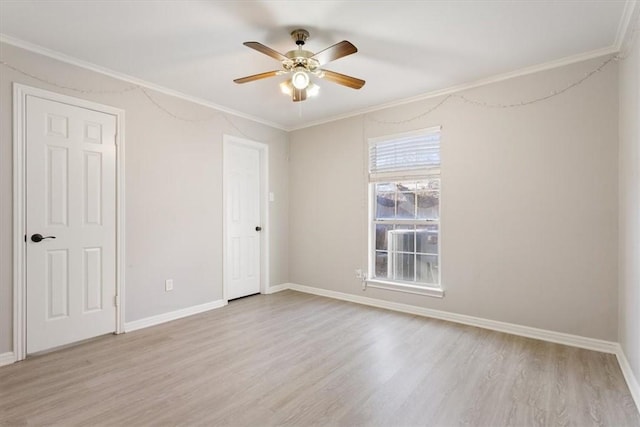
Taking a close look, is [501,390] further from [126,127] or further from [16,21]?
[16,21]

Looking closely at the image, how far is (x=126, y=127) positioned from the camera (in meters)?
3.27

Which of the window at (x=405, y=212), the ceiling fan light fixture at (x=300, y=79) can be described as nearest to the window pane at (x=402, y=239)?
the window at (x=405, y=212)

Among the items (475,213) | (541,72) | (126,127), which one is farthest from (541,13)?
(126,127)

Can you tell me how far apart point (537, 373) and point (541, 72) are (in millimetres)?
2634

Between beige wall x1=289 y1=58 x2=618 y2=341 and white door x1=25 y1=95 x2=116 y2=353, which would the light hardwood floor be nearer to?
white door x1=25 y1=95 x2=116 y2=353

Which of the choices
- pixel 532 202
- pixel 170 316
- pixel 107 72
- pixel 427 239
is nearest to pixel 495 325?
pixel 427 239

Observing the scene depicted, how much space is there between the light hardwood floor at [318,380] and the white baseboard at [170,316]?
14cm

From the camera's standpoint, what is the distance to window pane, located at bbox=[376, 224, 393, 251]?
4.19 m

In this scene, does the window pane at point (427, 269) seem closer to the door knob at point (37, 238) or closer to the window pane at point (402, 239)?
the window pane at point (402, 239)

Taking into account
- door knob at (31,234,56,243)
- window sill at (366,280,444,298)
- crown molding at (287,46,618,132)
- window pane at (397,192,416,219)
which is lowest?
window sill at (366,280,444,298)

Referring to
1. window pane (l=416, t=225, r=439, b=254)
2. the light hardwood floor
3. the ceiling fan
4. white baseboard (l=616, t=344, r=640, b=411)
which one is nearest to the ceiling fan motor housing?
the ceiling fan

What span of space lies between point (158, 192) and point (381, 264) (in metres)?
2.83

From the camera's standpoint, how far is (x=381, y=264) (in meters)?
4.25

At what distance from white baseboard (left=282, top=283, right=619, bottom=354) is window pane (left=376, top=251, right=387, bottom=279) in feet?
1.08
